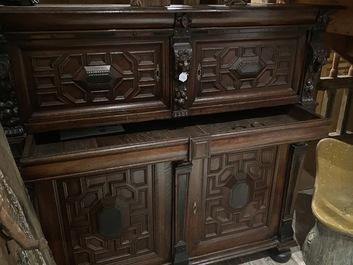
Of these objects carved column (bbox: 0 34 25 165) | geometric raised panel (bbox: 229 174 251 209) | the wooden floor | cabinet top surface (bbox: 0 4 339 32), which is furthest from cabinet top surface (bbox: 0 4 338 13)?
the wooden floor

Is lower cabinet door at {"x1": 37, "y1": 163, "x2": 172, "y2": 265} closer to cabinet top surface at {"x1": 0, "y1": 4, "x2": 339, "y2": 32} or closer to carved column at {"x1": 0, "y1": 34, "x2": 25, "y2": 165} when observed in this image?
carved column at {"x1": 0, "y1": 34, "x2": 25, "y2": 165}

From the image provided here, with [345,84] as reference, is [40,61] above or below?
above

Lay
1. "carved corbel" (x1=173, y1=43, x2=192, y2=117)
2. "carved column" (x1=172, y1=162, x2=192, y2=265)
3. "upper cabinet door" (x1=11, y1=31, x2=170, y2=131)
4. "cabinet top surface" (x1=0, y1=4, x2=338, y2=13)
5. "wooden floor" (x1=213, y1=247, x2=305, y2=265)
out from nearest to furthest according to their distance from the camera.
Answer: "cabinet top surface" (x1=0, y1=4, x2=338, y2=13) → "upper cabinet door" (x1=11, y1=31, x2=170, y2=131) → "carved corbel" (x1=173, y1=43, x2=192, y2=117) → "carved column" (x1=172, y1=162, x2=192, y2=265) → "wooden floor" (x1=213, y1=247, x2=305, y2=265)

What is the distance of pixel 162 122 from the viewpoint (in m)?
1.63

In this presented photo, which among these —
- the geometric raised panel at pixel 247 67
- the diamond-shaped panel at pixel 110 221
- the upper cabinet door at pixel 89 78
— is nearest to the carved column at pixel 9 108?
the upper cabinet door at pixel 89 78

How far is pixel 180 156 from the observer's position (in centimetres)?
137

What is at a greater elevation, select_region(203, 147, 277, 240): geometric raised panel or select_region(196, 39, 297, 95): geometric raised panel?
select_region(196, 39, 297, 95): geometric raised panel

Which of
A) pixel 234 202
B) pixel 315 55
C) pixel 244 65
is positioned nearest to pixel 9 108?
pixel 244 65

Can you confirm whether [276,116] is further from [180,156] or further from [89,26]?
[89,26]

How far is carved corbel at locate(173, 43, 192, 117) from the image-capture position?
4.42ft

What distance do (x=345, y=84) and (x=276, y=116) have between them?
38.6 inches

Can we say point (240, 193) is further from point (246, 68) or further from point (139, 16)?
point (139, 16)

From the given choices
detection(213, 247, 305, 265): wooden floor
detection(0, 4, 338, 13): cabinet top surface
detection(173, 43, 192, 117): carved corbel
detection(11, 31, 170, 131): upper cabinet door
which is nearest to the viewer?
detection(0, 4, 338, 13): cabinet top surface

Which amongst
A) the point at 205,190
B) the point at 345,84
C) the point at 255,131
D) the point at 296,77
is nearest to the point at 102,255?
the point at 205,190
